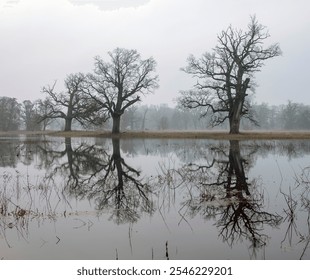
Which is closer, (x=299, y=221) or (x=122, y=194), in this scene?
(x=299, y=221)

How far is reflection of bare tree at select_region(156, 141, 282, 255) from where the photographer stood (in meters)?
6.79

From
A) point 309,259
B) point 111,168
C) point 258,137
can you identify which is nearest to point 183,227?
point 309,259

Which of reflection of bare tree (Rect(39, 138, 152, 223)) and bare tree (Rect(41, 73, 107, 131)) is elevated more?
bare tree (Rect(41, 73, 107, 131))

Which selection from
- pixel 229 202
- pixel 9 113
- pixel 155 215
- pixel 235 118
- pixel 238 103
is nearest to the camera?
pixel 155 215

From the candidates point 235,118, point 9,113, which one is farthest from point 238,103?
point 9,113

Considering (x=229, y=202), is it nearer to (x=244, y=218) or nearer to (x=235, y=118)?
(x=244, y=218)

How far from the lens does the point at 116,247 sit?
6102 millimetres

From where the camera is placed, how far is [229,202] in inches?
348

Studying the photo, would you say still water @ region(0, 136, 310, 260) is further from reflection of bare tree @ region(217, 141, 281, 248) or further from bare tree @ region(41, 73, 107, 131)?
bare tree @ region(41, 73, 107, 131)

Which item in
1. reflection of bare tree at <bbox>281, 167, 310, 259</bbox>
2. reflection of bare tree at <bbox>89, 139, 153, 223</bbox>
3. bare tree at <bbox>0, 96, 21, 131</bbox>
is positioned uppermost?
bare tree at <bbox>0, 96, 21, 131</bbox>

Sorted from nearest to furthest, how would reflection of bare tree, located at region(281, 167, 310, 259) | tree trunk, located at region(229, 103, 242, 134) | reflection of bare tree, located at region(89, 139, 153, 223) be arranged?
1. reflection of bare tree, located at region(281, 167, 310, 259)
2. reflection of bare tree, located at region(89, 139, 153, 223)
3. tree trunk, located at region(229, 103, 242, 134)

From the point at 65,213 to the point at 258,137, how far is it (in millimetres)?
32410

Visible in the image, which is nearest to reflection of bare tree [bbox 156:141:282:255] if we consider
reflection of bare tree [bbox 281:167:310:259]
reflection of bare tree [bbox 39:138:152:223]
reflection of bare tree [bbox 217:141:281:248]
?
reflection of bare tree [bbox 217:141:281:248]
